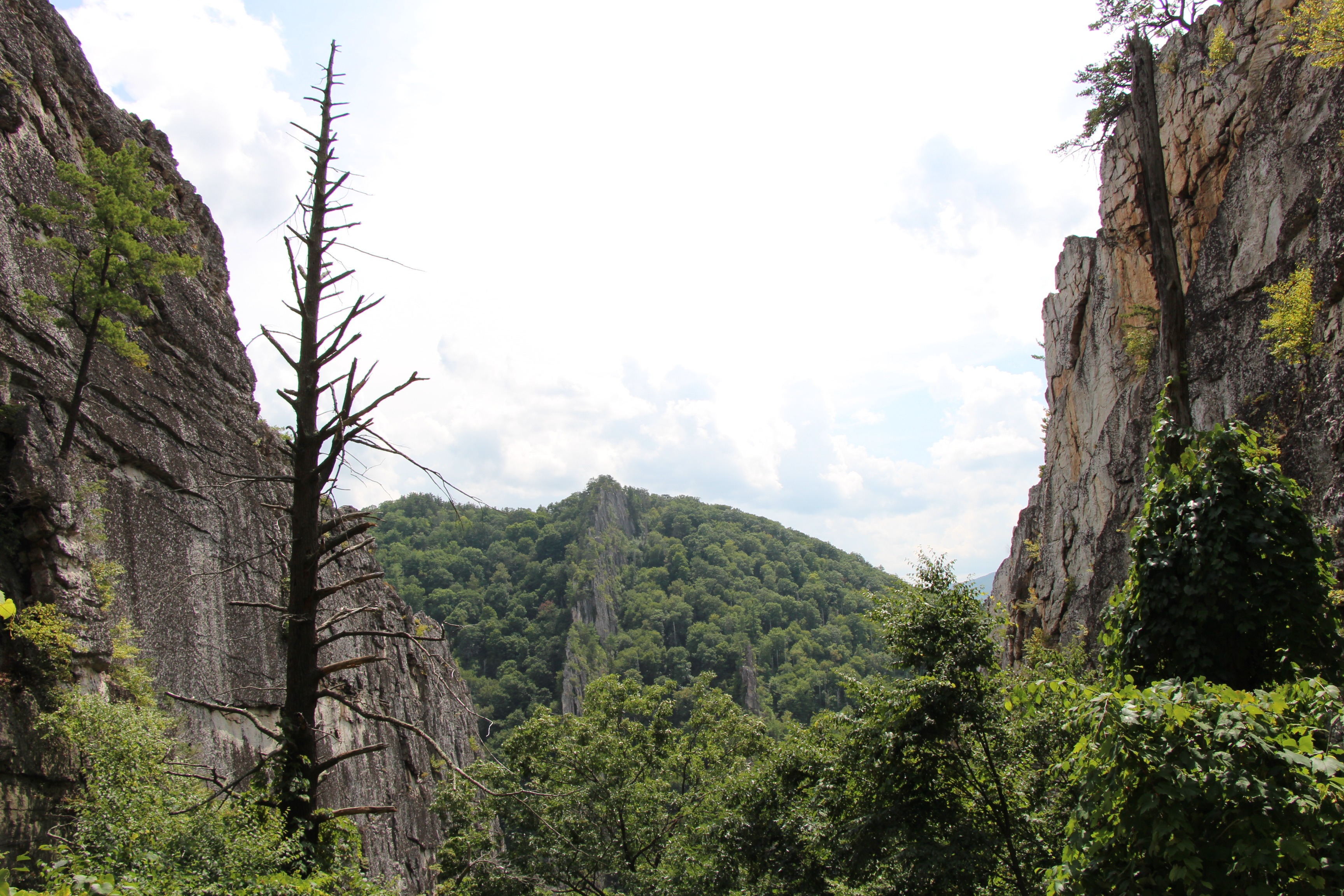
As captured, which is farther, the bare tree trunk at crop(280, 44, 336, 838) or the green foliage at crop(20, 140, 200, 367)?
the green foliage at crop(20, 140, 200, 367)

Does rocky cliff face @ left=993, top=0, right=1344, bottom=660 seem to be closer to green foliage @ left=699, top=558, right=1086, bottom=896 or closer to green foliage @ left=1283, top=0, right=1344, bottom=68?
green foliage @ left=1283, top=0, right=1344, bottom=68

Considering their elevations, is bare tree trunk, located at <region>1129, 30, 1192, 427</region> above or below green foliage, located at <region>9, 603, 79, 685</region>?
above

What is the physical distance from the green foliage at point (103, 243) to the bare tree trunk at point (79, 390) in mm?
65

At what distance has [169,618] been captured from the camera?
11.8 meters

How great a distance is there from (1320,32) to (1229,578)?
10.8 meters

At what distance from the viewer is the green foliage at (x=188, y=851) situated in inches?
163

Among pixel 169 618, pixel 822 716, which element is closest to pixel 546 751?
pixel 822 716

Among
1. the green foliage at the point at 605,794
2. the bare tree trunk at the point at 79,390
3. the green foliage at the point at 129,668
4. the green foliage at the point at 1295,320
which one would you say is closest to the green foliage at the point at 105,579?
the green foliage at the point at 129,668

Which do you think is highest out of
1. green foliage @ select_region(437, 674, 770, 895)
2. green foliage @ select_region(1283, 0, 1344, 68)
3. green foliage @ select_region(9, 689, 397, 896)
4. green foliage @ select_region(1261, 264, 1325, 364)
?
green foliage @ select_region(1283, 0, 1344, 68)

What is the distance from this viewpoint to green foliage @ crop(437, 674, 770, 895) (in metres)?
13.6

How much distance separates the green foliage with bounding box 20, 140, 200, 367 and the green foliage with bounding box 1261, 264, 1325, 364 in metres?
18.4

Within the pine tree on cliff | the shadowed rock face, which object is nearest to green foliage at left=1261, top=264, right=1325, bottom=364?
the shadowed rock face

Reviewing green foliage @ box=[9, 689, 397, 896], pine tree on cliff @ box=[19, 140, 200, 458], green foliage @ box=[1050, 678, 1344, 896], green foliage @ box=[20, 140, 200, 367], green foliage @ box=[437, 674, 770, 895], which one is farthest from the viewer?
green foliage @ box=[437, 674, 770, 895]

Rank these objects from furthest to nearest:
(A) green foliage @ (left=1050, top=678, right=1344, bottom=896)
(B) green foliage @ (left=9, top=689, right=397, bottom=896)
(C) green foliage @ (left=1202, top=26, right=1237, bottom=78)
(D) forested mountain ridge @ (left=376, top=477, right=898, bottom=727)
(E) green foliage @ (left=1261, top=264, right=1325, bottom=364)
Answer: (D) forested mountain ridge @ (left=376, top=477, right=898, bottom=727) → (C) green foliage @ (left=1202, top=26, right=1237, bottom=78) → (E) green foliage @ (left=1261, top=264, right=1325, bottom=364) → (B) green foliage @ (left=9, top=689, right=397, bottom=896) → (A) green foliage @ (left=1050, top=678, right=1344, bottom=896)
